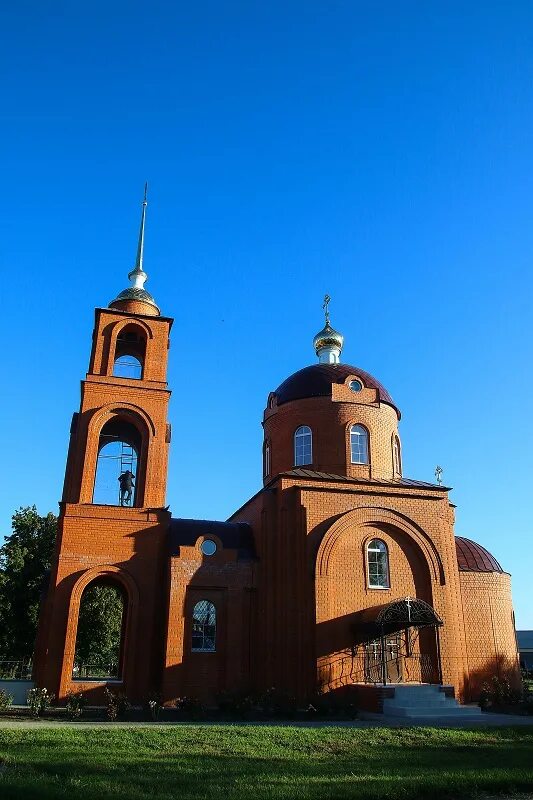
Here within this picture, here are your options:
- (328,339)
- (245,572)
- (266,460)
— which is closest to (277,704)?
(245,572)

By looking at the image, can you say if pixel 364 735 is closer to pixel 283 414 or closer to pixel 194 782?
pixel 194 782

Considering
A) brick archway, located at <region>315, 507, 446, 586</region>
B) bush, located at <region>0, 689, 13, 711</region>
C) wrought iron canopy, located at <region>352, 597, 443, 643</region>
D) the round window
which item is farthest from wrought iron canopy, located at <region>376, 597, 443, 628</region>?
bush, located at <region>0, 689, 13, 711</region>

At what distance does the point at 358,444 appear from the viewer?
2170 centimetres

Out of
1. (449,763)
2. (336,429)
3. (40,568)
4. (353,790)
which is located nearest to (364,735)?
(449,763)

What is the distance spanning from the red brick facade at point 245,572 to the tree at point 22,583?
410 inches

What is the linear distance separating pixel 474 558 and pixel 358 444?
5437mm

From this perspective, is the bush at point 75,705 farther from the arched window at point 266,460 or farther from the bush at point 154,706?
the arched window at point 266,460

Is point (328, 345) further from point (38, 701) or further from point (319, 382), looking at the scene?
point (38, 701)

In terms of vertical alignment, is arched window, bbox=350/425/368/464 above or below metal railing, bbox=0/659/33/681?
above

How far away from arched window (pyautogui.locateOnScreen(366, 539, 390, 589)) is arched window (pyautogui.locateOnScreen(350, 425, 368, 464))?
3.29 m

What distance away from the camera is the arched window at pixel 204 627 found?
17656mm

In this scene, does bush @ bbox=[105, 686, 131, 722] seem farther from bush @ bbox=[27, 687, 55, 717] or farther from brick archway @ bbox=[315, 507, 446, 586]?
brick archway @ bbox=[315, 507, 446, 586]

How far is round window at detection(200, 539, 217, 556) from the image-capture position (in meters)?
18.4

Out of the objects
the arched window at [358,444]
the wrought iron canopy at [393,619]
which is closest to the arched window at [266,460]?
the arched window at [358,444]
